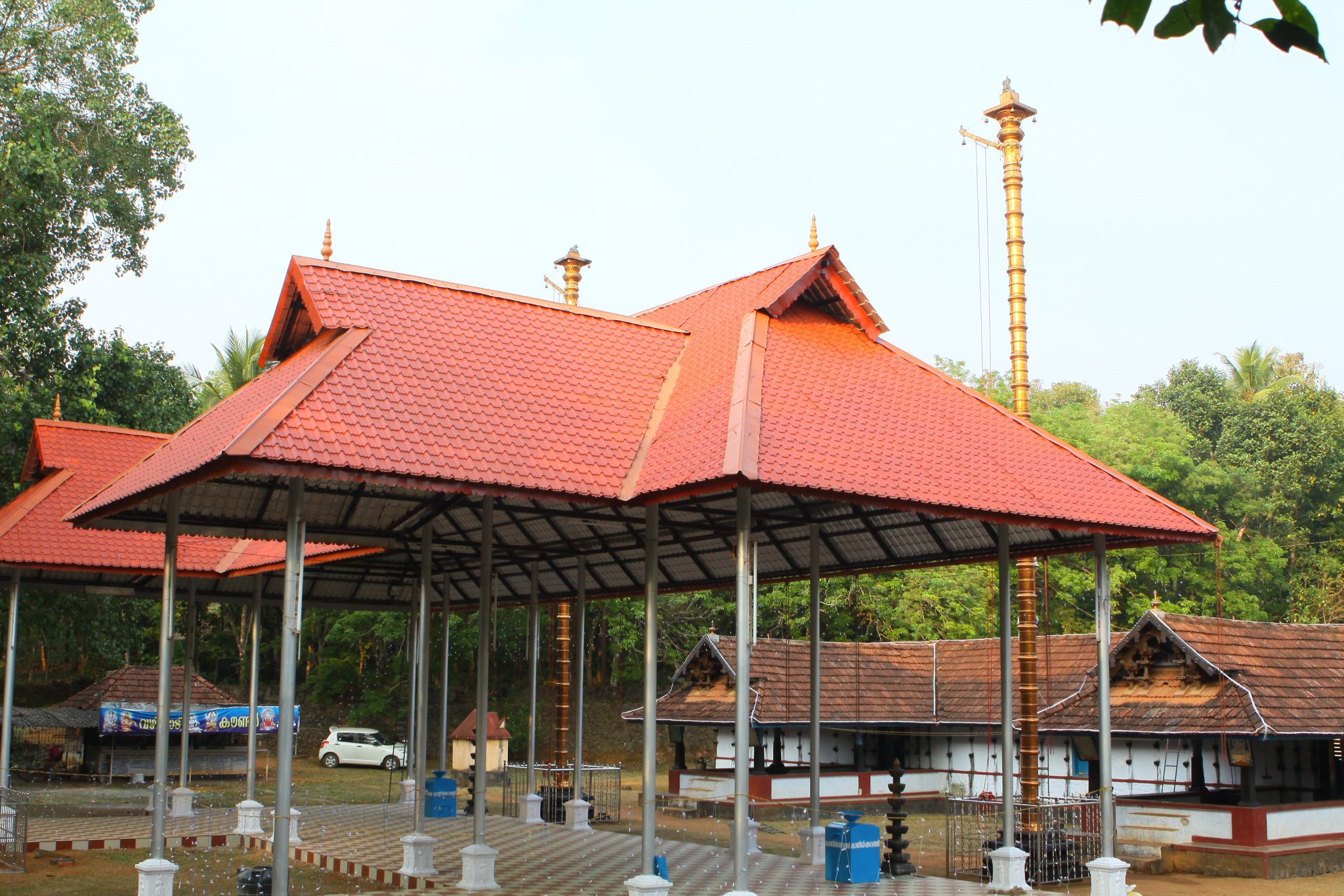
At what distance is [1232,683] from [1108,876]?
29.7ft

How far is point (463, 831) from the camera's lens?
19.2m

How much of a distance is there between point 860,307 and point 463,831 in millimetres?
10674

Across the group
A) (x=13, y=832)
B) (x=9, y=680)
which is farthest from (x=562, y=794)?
(x=9, y=680)

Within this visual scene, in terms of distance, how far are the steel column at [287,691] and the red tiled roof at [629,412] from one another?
83 cm

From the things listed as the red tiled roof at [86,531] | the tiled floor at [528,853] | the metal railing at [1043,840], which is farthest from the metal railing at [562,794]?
the metal railing at [1043,840]

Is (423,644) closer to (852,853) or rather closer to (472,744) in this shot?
(852,853)

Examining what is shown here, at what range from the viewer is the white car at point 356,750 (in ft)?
126

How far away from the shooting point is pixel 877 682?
29641mm

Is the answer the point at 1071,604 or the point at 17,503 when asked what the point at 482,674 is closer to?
the point at 17,503

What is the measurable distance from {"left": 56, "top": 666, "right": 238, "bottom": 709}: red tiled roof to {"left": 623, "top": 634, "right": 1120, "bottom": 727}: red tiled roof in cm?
1212

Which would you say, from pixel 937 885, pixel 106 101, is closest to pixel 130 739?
pixel 106 101

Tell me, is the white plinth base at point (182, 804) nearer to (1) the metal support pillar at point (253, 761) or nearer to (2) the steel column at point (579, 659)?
(1) the metal support pillar at point (253, 761)

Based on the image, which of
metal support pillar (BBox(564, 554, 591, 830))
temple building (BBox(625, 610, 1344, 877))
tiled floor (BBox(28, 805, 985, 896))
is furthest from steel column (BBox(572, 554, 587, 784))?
temple building (BBox(625, 610, 1344, 877))

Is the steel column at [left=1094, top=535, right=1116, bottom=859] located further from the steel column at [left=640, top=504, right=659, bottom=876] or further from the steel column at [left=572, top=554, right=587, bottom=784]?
the steel column at [left=572, top=554, right=587, bottom=784]
